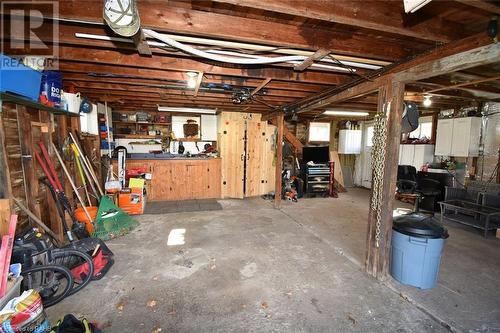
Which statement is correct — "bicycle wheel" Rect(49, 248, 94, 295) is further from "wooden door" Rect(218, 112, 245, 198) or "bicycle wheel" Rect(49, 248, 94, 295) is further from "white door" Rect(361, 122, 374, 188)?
"white door" Rect(361, 122, 374, 188)

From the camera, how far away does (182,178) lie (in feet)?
19.4

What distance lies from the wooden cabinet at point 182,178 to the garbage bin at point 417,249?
4532 millimetres

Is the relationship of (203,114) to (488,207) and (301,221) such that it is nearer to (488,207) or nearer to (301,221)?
(301,221)

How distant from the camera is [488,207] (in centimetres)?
395

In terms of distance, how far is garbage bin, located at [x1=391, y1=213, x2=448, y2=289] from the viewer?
7.43 ft

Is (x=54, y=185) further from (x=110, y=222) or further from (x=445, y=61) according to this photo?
(x=445, y=61)

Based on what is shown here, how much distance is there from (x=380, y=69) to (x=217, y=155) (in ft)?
15.0

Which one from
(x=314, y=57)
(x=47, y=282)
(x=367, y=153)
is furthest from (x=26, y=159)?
(x=367, y=153)

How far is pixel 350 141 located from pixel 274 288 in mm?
6536

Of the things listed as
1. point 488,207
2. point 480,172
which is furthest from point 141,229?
point 480,172

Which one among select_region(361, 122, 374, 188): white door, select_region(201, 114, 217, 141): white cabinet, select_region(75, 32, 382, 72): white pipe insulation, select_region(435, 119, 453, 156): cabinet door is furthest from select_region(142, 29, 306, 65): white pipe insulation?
select_region(361, 122, 374, 188): white door

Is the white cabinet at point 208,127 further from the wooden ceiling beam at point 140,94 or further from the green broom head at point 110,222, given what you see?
the green broom head at point 110,222

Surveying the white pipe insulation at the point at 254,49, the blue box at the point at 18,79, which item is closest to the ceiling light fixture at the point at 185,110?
the blue box at the point at 18,79

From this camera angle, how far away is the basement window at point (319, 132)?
299 inches
